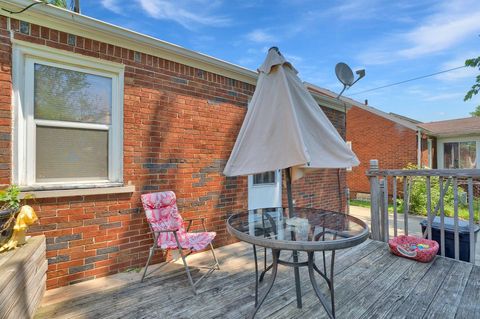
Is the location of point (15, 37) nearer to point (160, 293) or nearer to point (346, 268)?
point (160, 293)

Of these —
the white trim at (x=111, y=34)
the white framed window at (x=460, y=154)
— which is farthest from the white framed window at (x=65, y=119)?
the white framed window at (x=460, y=154)

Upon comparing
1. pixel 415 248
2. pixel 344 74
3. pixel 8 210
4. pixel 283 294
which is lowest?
pixel 283 294

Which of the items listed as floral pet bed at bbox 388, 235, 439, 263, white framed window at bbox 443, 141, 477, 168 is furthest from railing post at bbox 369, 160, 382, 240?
white framed window at bbox 443, 141, 477, 168

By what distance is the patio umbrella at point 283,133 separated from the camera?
188 centimetres

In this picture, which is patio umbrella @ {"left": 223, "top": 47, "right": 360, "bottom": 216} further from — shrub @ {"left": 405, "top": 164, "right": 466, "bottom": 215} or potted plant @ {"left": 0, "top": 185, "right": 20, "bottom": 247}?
shrub @ {"left": 405, "top": 164, "right": 466, "bottom": 215}

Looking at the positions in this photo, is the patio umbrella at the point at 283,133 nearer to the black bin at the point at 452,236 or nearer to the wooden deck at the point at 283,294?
the wooden deck at the point at 283,294

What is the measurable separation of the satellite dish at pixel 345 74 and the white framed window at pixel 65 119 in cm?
402

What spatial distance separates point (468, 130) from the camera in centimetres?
1019

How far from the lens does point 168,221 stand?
10.4 feet

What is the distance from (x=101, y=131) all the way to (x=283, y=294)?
8.96 ft

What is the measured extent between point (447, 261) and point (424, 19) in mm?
6620

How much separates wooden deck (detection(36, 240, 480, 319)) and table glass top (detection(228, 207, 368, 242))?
0.69m

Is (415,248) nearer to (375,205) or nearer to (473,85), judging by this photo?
(375,205)

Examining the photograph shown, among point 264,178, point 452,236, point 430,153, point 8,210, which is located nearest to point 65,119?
point 8,210
